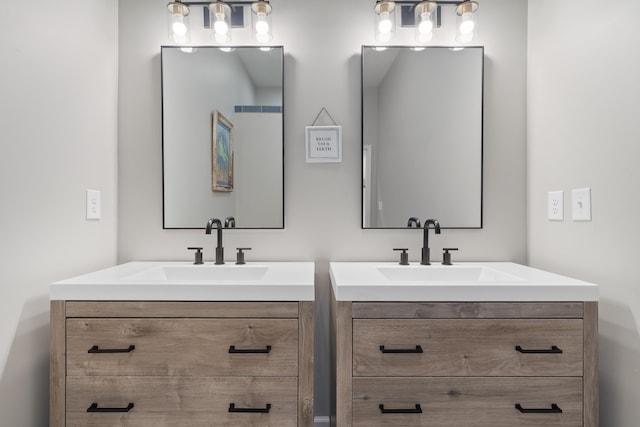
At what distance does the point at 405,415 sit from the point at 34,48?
180 cm

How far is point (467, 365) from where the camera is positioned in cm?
116

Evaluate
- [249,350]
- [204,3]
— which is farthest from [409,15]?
[249,350]

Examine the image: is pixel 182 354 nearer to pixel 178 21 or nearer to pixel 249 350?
pixel 249 350

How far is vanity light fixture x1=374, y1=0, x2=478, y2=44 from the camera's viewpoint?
1.68 metres

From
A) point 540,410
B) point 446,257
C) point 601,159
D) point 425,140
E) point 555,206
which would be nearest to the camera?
point 540,410

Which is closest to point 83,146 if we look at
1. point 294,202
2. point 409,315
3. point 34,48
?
point 34,48

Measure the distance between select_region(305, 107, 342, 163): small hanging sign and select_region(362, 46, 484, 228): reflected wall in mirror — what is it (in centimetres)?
13

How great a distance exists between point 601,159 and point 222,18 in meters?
1.70

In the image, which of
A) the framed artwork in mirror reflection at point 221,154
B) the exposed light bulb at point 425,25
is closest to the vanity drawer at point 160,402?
the framed artwork in mirror reflection at point 221,154

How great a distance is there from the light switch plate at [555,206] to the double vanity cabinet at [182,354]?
1.14 m

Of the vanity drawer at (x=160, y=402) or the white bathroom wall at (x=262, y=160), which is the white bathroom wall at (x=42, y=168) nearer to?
the vanity drawer at (x=160, y=402)

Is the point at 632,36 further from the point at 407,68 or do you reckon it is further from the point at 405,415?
the point at 405,415

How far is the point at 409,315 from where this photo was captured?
1.17m

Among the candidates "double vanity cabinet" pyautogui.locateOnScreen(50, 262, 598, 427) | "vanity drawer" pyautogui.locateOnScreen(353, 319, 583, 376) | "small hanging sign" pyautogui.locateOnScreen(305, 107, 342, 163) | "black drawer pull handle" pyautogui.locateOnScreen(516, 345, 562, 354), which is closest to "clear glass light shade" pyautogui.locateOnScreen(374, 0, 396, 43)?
"small hanging sign" pyautogui.locateOnScreen(305, 107, 342, 163)
